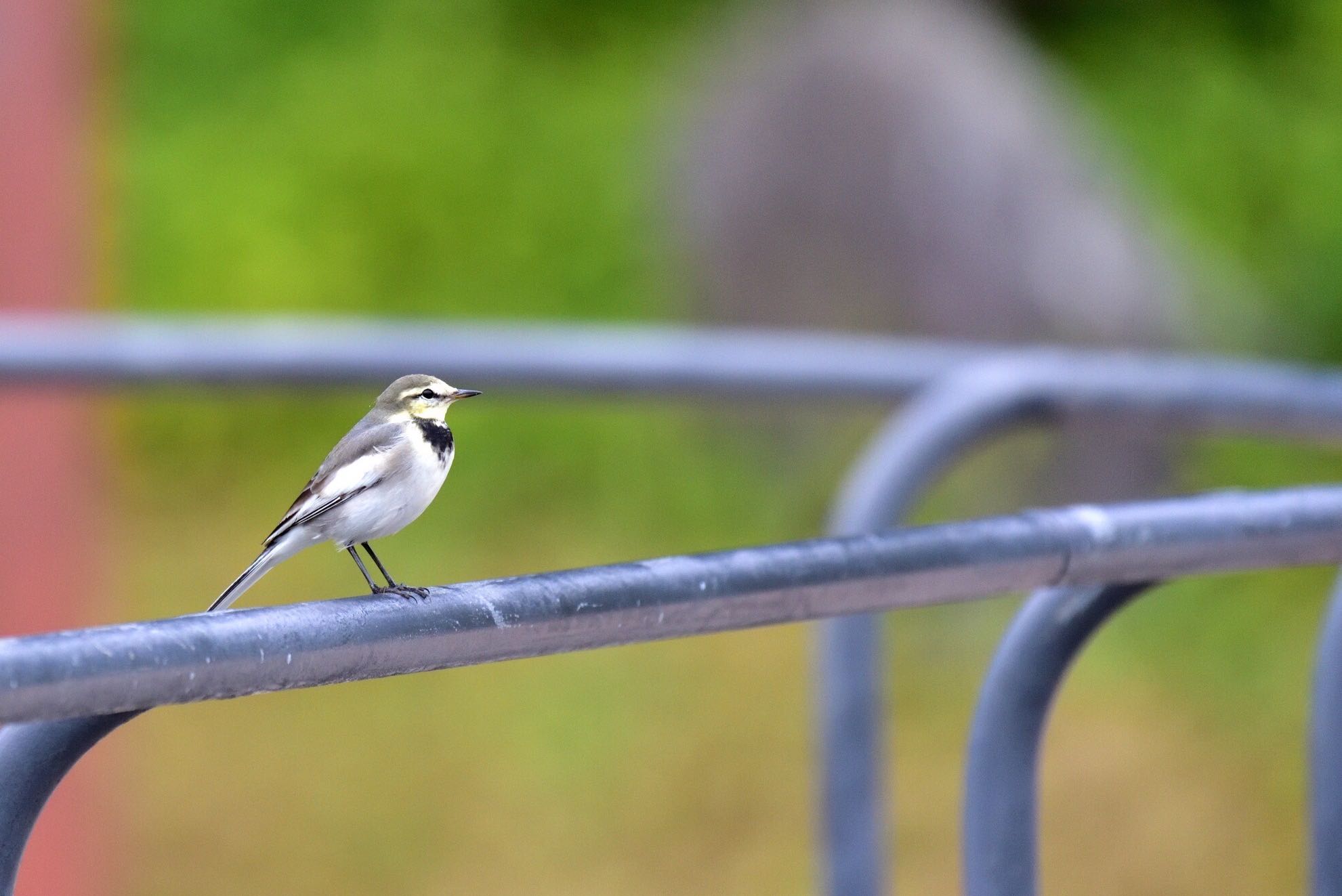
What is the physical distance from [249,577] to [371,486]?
133 millimetres

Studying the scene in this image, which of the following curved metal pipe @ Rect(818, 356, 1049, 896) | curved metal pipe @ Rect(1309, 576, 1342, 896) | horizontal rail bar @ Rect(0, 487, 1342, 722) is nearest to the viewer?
horizontal rail bar @ Rect(0, 487, 1342, 722)

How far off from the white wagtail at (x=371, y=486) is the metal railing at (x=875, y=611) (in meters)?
0.24

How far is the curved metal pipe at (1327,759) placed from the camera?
0.96m

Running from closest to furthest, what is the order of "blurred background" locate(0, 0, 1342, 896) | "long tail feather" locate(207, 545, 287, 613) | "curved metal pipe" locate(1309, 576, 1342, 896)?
"long tail feather" locate(207, 545, 287, 613) < "curved metal pipe" locate(1309, 576, 1342, 896) < "blurred background" locate(0, 0, 1342, 896)

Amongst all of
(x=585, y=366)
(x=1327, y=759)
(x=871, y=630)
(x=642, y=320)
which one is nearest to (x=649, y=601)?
(x=1327, y=759)

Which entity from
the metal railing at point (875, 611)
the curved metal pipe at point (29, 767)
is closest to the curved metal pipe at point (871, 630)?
the metal railing at point (875, 611)

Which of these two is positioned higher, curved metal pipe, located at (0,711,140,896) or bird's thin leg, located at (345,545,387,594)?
bird's thin leg, located at (345,545,387,594)

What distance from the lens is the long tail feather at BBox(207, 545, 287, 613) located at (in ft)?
2.70

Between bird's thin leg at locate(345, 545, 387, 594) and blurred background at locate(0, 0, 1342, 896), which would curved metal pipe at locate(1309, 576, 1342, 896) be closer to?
bird's thin leg at locate(345, 545, 387, 594)

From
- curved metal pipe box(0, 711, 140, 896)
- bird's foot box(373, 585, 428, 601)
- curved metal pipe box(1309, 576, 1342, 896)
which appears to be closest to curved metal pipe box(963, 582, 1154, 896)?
curved metal pipe box(1309, 576, 1342, 896)

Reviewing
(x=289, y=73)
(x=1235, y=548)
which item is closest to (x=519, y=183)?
(x=289, y=73)

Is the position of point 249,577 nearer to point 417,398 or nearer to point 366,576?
point 366,576

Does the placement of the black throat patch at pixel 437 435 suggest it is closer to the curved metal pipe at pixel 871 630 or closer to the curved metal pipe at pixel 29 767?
the curved metal pipe at pixel 29 767

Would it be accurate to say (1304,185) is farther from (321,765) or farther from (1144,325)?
(321,765)
